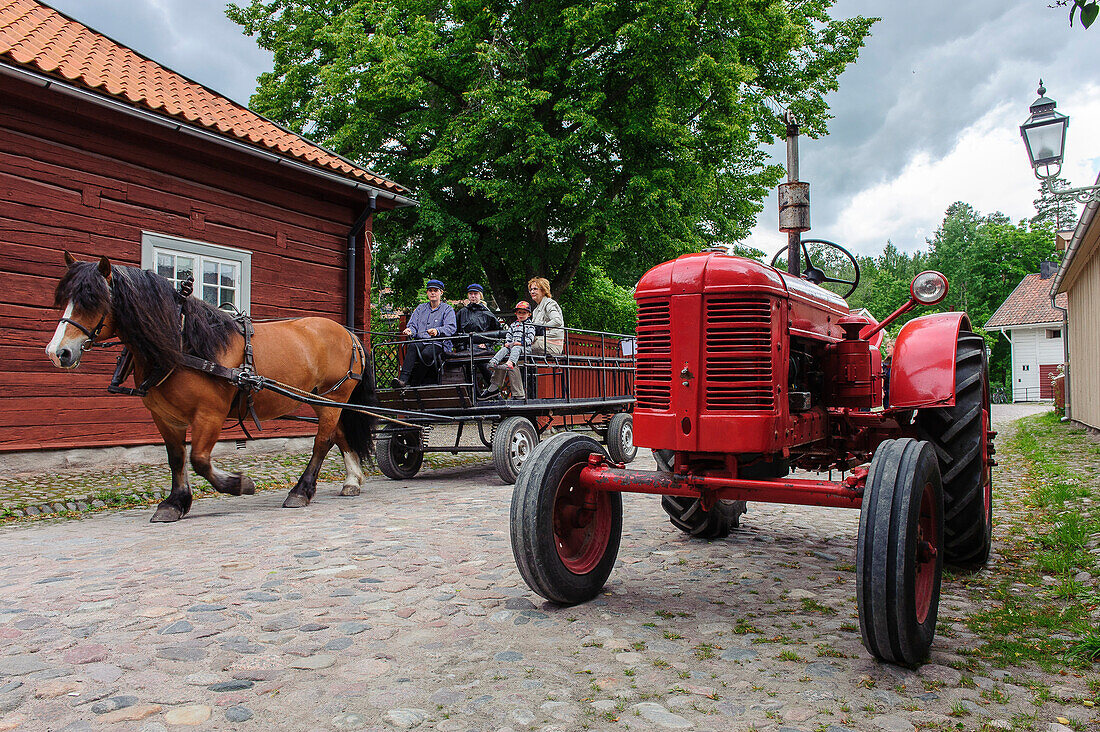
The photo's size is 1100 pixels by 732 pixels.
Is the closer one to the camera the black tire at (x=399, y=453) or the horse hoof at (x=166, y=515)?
the horse hoof at (x=166, y=515)

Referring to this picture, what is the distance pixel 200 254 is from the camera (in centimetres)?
962

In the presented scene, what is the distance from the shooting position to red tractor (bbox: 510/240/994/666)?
2754 mm

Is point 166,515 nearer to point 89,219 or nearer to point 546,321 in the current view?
point 546,321

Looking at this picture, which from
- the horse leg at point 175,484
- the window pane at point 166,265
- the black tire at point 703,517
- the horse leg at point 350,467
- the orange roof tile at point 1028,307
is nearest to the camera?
the black tire at point 703,517

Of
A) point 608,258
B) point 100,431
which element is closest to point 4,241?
point 100,431

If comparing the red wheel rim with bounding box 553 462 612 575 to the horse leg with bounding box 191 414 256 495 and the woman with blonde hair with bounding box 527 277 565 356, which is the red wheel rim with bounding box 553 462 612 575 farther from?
the woman with blonde hair with bounding box 527 277 565 356

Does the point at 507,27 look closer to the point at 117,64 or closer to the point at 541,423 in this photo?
the point at 117,64

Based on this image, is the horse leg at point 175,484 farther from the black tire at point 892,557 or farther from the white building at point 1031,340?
the white building at point 1031,340

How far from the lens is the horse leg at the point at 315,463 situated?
673 centimetres

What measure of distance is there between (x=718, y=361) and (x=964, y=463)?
176cm

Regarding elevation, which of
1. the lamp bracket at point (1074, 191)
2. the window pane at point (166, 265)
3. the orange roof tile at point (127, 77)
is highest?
the orange roof tile at point (127, 77)

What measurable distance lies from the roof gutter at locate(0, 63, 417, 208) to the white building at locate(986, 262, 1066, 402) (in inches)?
1660

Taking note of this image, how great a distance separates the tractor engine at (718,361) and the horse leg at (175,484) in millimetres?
4283

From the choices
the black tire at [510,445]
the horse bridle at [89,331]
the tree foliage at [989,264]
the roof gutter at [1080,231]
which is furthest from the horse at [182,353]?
the tree foliage at [989,264]
